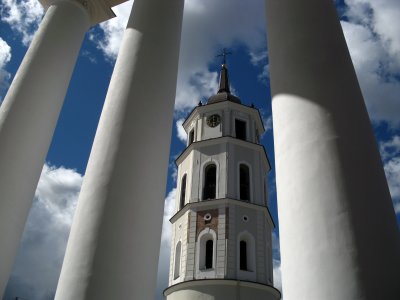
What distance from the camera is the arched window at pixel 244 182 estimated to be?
37388mm

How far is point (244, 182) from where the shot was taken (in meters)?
38.5

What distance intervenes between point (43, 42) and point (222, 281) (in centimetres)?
2597

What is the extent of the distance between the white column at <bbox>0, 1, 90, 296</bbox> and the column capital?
26cm

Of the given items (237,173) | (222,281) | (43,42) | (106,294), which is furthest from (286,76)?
(237,173)

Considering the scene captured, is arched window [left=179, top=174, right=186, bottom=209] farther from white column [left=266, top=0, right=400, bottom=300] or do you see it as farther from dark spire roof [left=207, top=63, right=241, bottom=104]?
white column [left=266, top=0, right=400, bottom=300]

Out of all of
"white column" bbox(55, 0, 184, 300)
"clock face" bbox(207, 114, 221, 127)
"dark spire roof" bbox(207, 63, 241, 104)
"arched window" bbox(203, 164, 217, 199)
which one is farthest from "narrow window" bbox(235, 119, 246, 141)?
"white column" bbox(55, 0, 184, 300)

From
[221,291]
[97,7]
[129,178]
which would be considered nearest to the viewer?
[129,178]

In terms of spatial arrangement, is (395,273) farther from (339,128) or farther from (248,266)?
(248,266)

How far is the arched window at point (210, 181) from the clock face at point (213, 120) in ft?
17.4

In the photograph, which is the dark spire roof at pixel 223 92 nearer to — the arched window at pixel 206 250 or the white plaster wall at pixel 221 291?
the arched window at pixel 206 250

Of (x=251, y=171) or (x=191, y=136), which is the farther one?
(x=191, y=136)

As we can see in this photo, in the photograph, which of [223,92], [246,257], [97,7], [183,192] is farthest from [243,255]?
[97,7]

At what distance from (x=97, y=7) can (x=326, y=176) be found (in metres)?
8.30

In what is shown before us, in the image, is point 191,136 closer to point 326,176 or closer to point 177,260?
point 177,260
